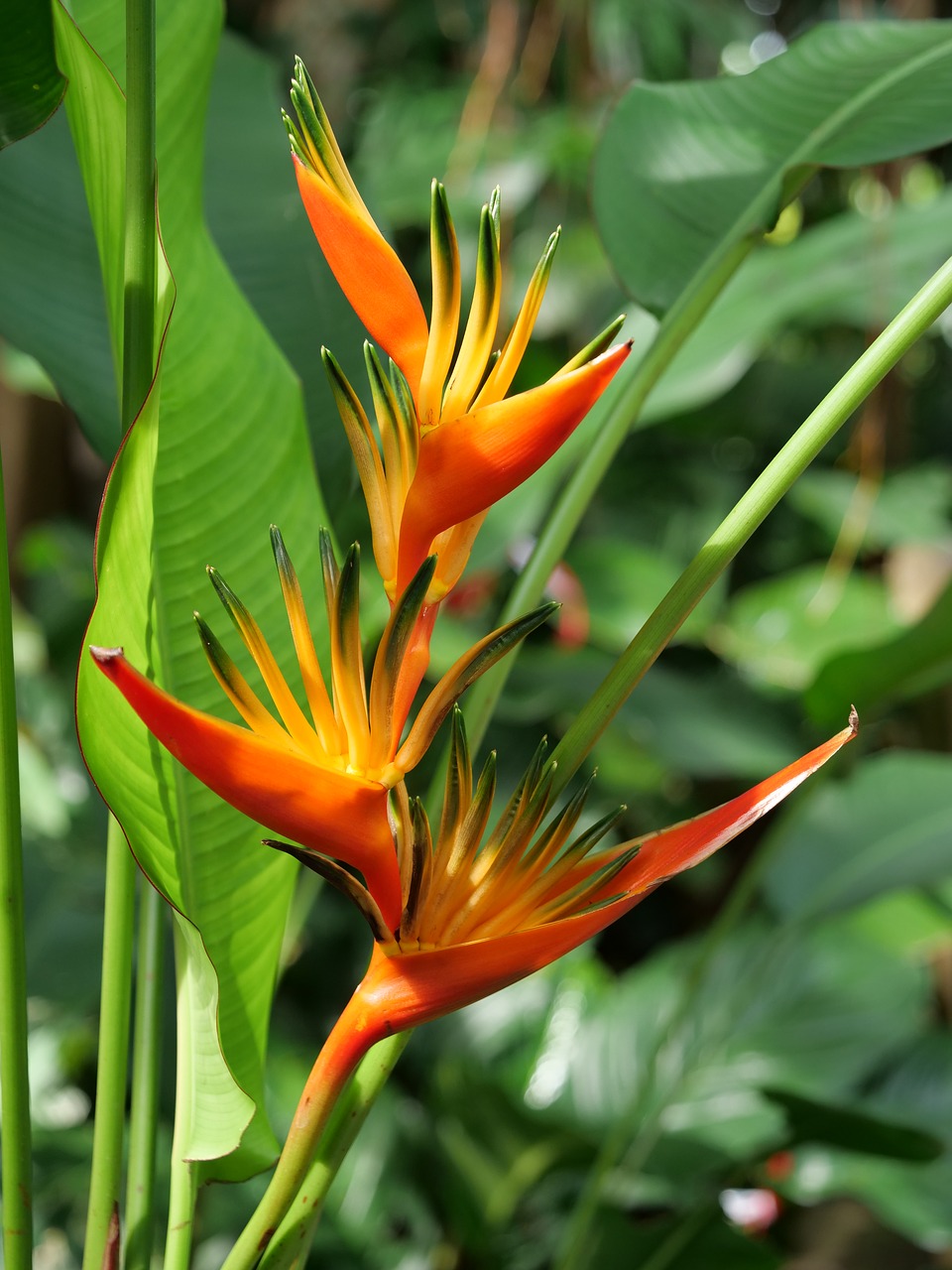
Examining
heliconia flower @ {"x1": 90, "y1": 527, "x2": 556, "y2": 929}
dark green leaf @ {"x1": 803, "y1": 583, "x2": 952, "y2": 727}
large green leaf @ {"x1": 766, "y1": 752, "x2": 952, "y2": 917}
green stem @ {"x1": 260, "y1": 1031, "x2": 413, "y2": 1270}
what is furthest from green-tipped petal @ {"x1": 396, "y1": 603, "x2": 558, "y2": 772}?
large green leaf @ {"x1": 766, "y1": 752, "x2": 952, "y2": 917}

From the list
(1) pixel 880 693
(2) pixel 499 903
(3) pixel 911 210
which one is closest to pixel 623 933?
(3) pixel 911 210

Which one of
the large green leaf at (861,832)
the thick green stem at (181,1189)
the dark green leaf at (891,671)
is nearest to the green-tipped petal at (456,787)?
the thick green stem at (181,1189)

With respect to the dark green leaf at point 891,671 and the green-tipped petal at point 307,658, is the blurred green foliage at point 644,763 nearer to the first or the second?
the dark green leaf at point 891,671

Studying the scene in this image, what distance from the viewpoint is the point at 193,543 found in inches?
14.4

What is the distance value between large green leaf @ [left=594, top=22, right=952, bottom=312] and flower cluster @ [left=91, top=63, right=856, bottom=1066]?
9.4 inches

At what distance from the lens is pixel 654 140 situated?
0.50 meters

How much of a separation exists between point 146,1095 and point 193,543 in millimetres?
193

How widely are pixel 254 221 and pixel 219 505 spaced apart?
0.25 m

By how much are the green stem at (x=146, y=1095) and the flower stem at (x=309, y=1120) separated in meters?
0.07

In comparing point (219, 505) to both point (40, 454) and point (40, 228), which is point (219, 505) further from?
point (40, 454)

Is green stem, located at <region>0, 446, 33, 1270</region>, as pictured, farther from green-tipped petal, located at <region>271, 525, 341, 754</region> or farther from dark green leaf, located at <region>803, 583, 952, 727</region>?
dark green leaf, located at <region>803, 583, 952, 727</region>

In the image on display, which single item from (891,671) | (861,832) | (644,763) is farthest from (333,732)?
(644,763)

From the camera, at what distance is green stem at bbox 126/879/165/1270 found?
362mm

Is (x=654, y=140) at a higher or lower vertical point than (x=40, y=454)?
higher
